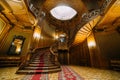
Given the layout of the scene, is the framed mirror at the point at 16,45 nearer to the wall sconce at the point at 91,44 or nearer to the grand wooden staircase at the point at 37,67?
the grand wooden staircase at the point at 37,67

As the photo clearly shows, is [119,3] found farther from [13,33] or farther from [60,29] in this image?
[60,29]

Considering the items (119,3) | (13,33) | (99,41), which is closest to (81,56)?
(99,41)

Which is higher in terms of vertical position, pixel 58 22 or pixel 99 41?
pixel 58 22

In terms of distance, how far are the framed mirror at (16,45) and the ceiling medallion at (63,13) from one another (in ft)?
22.2

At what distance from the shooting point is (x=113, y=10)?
538 cm

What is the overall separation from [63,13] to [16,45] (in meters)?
8.97

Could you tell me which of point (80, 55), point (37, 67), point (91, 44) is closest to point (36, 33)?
point (37, 67)

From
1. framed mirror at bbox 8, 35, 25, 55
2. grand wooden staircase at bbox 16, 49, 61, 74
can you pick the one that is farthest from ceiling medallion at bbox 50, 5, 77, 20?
grand wooden staircase at bbox 16, 49, 61, 74

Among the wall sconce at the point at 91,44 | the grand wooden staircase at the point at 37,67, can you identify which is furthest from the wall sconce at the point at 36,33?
the wall sconce at the point at 91,44

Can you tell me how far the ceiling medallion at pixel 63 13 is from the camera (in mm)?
12992

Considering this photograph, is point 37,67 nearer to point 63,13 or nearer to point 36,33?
point 36,33

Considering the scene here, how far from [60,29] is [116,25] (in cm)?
752

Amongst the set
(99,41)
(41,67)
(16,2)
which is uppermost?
(16,2)

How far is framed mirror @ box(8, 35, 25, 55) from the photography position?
6901 millimetres
